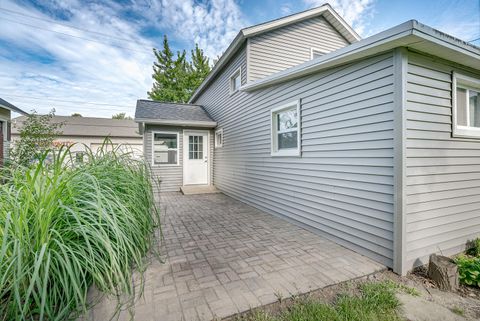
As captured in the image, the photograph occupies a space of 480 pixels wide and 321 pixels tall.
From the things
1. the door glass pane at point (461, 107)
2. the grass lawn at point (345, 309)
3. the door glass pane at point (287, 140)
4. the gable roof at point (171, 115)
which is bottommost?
the grass lawn at point (345, 309)

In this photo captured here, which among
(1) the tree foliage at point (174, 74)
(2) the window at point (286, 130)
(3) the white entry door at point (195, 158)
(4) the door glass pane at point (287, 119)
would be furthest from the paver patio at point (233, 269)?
(1) the tree foliage at point (174, 74)

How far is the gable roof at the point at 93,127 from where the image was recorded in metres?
16.5

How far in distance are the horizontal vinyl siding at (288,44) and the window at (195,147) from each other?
3.45m


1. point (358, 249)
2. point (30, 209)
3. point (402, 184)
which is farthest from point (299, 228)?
point (30, 209)

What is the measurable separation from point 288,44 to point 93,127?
18.2m

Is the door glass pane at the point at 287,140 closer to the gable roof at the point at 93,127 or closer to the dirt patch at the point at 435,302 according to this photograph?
the dirt patch at the point at 435,302

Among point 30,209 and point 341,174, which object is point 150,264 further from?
point 341,174

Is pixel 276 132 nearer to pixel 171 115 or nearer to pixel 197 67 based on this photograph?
pixel 171 115

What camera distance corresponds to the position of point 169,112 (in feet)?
26.6

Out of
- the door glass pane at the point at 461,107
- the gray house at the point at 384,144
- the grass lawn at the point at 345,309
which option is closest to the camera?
the grass lawn at the point at 345,309

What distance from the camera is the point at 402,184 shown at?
89.1 inches

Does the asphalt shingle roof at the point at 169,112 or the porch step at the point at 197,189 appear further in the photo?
the asphalt shingle roof at the point at 169,112

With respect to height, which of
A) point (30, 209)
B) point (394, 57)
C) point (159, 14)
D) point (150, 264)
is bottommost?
point (150, 264)

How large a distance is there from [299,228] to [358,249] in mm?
1121
